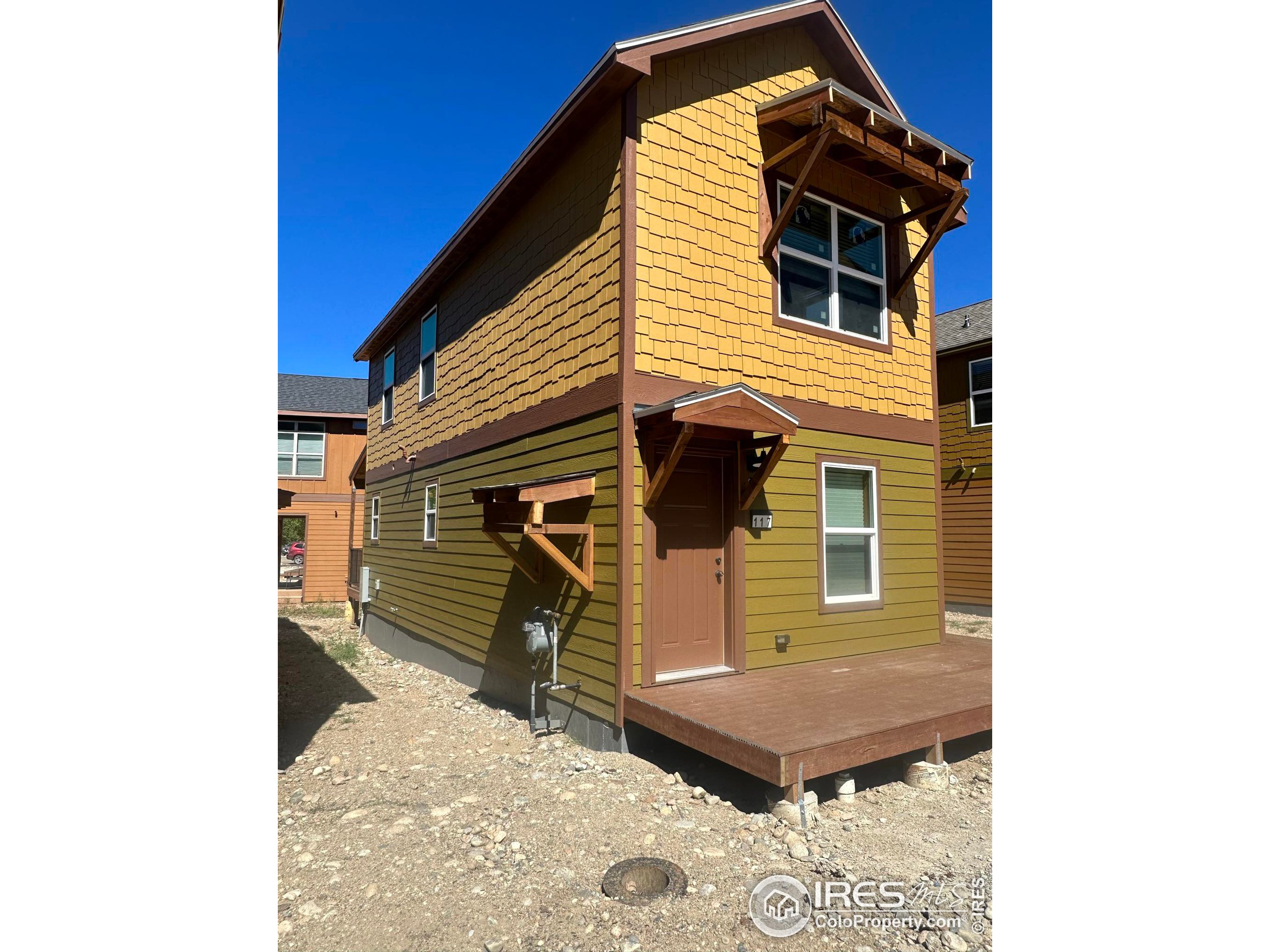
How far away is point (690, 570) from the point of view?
571 centimetres

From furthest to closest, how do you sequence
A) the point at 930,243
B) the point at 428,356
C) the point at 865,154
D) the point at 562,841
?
the point at 428,356, the point at 930,243, the point at 865,154, the point at 562,841

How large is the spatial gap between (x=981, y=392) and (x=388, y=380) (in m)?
11.1

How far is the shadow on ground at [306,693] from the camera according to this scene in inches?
235

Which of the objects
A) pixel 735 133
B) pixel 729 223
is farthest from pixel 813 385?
pixel 735 133

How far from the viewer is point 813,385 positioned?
6469 mm

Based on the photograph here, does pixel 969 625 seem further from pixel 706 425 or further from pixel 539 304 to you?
pixel 539 304

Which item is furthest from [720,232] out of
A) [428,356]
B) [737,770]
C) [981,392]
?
[981,392]

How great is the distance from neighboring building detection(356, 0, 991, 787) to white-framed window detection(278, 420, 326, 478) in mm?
13409

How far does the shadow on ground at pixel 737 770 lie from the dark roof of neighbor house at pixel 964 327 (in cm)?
910

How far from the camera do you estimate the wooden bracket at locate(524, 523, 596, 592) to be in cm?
543

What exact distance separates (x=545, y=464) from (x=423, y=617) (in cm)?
Answer: 456

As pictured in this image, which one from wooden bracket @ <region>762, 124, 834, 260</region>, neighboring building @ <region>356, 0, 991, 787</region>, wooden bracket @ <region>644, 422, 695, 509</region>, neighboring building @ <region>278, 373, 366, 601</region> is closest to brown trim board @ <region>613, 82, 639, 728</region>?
neighboring building @ <region>356, 0, 991, 787</region>
